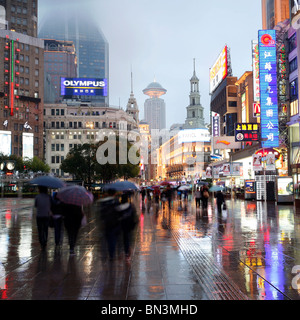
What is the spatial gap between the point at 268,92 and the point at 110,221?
3851 centimetres

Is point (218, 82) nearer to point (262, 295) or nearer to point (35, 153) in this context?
point (35, 153)

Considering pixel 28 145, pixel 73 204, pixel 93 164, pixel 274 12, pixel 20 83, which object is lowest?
pixel 73 204

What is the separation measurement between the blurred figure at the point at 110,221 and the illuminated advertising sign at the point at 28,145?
94891 mm

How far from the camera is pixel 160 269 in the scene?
28.5ft

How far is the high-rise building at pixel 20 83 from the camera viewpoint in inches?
3760

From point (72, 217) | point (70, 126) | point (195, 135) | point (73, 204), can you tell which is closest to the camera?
point (73, 204)

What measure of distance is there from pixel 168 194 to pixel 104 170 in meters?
30.9

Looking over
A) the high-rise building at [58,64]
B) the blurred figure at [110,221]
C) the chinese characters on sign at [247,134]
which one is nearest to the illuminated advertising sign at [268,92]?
the chinese characters on sign at [247,134]

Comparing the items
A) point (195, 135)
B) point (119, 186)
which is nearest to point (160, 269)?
point (119, 186)

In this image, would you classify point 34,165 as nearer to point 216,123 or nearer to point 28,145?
point 28,145

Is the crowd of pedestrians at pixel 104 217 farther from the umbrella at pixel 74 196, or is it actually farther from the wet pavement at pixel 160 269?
the wet pavement at pixel 160 269

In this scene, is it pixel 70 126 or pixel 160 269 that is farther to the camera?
pixel 70 126

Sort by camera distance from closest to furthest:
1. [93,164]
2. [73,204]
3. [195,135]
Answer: [73,204] < [93,164] < [195,135]
